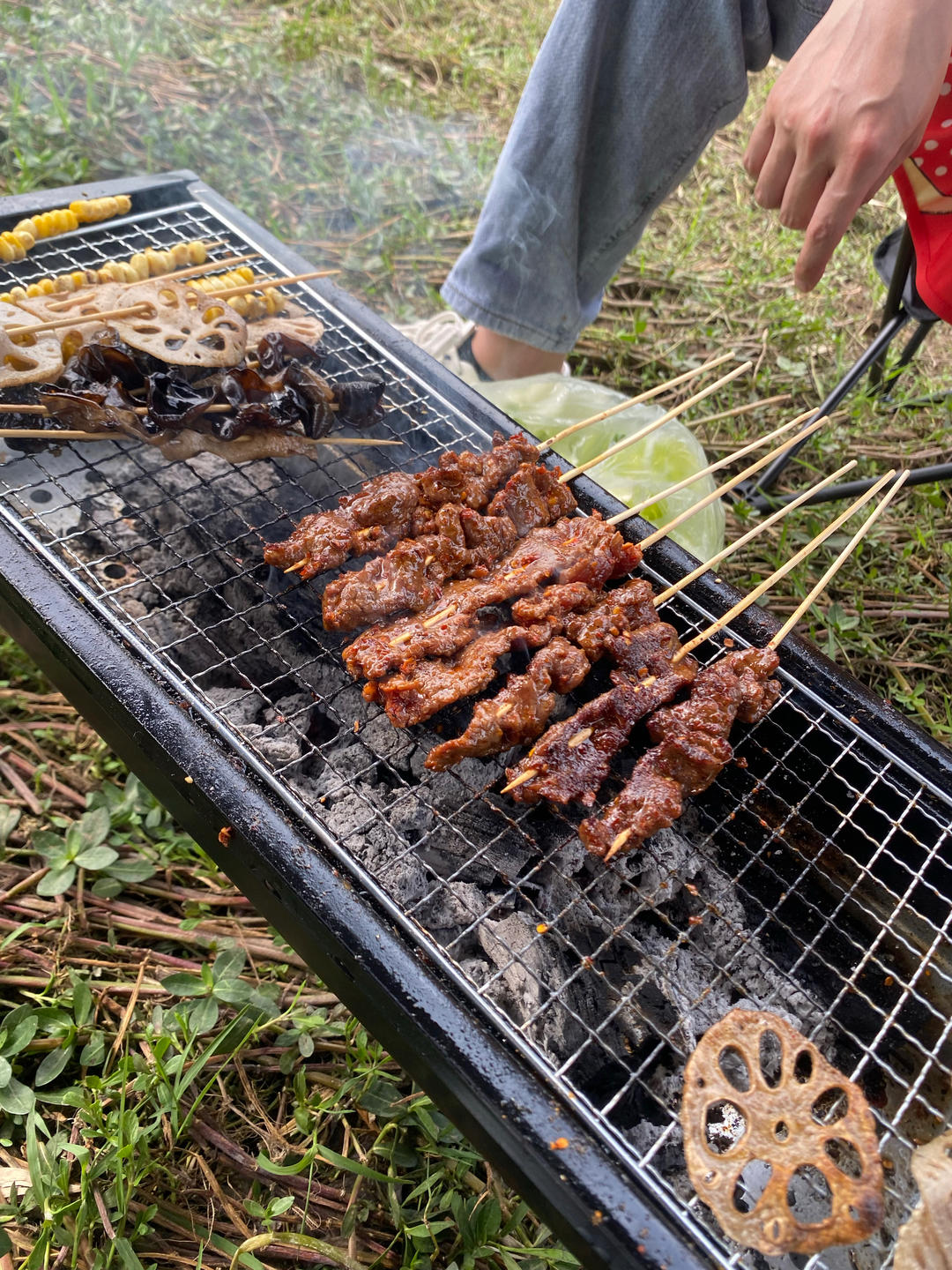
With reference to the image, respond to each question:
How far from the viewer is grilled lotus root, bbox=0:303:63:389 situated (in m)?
3.24

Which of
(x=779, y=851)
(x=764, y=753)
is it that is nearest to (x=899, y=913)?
(x=779, y=851)

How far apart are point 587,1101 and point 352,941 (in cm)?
69

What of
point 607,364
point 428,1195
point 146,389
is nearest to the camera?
point 428,1195

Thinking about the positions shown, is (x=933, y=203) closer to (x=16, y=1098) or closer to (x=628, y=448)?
(x=628, y=448)

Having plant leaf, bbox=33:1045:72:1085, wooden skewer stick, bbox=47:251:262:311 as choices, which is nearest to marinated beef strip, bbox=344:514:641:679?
plant leaf, bbox=33:1045:72:1085

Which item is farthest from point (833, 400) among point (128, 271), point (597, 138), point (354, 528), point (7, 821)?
point (7, 821)

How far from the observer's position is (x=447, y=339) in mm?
5234

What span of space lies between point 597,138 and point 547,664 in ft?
9.94

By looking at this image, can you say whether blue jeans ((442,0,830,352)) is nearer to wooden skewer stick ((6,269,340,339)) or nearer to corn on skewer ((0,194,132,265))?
wooden skewer stick ((6,269,340,339))

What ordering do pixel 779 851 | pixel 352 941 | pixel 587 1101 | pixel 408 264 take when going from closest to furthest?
pixel 587 1101 < pixel 352 941 < pixel 779 851 < pixel 408 264

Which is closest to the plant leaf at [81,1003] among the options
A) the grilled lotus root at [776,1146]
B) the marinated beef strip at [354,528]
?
the marinated beef strip at [354,528]

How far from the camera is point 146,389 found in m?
3.41

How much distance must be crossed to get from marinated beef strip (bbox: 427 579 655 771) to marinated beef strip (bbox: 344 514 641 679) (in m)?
0.07

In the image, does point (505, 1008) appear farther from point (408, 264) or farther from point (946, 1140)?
point (408, 264)
